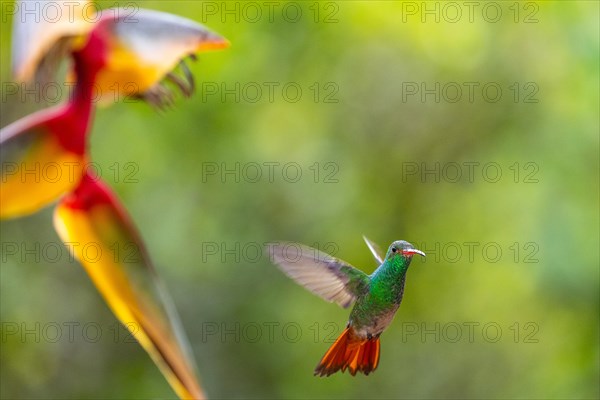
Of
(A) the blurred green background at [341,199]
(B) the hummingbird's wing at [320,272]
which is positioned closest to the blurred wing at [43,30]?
(B) the hummingbird's wing at [320,272]

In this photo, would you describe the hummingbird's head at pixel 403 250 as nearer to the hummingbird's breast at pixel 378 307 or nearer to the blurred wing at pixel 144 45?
the hummingbird's breast at pixel 378 307

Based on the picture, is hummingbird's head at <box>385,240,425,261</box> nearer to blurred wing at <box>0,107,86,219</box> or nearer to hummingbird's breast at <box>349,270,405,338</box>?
hummingbird's breast at <box>349,270,405,338</box>

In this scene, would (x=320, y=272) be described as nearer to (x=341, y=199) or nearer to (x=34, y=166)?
(x=34, y=166)

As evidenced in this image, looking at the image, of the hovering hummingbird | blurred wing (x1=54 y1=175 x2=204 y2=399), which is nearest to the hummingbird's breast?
the hovering hummingbird

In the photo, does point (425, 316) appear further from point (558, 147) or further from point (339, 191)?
point (558, 147)

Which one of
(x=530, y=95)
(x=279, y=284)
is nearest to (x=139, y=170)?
(x=279, y=284)

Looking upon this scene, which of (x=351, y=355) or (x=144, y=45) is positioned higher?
(x=144, y=45)

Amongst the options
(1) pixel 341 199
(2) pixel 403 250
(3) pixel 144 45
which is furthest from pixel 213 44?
(1) pixel 341 199
